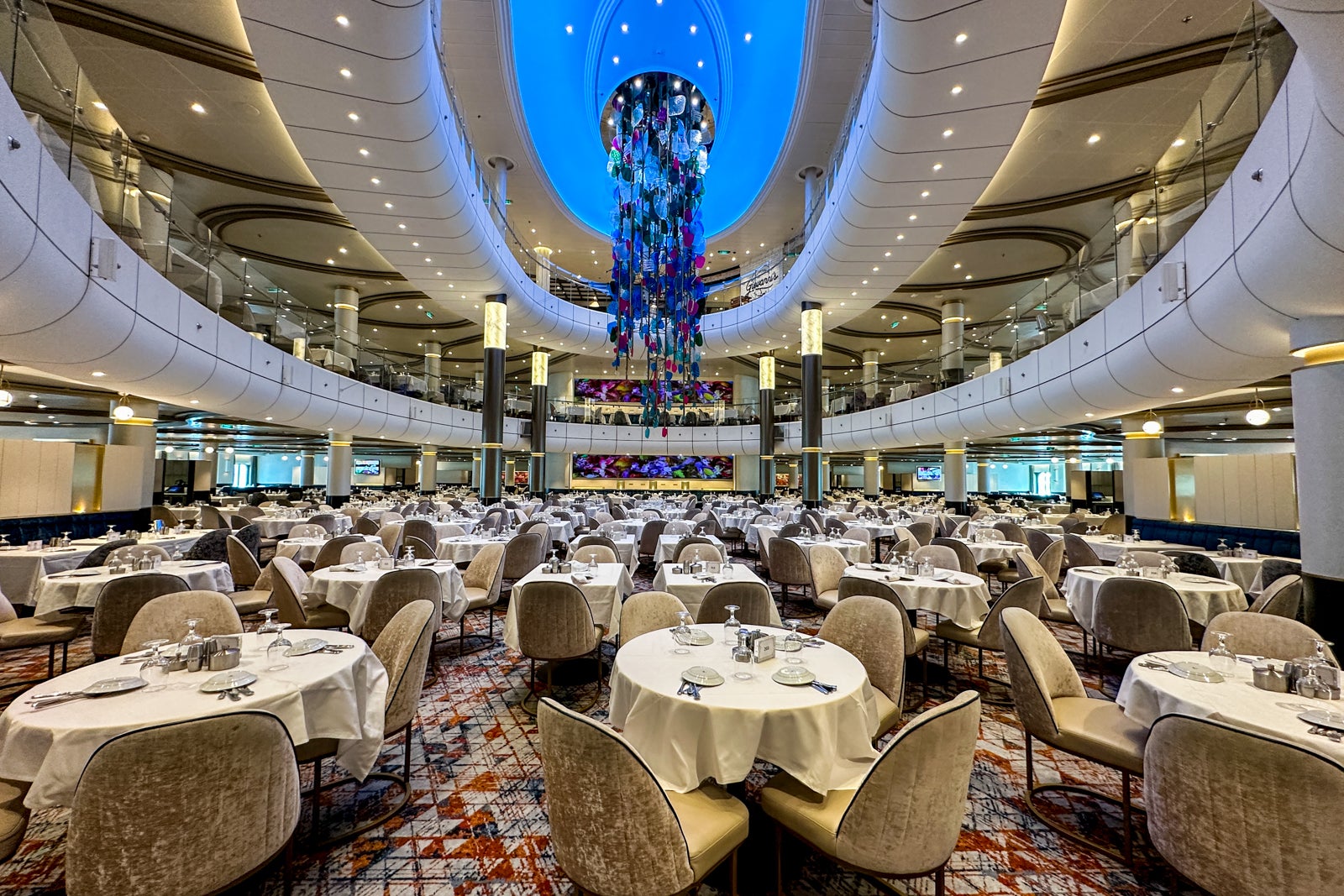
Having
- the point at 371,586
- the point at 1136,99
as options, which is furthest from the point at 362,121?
the point at 1136,99

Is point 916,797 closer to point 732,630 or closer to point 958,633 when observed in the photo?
point 732,630

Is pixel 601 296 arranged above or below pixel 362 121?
above

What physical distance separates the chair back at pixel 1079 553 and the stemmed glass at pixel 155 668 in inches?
308

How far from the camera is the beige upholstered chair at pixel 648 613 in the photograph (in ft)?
10.7

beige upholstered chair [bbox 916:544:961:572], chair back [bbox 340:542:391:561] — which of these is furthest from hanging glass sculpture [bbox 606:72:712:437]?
beige upholstered chair [bbox 916:544:961:572]

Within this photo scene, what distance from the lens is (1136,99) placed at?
843 centimetres

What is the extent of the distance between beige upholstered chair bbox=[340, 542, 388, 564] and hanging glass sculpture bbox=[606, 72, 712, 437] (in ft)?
14.4

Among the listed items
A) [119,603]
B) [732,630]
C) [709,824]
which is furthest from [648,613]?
[119,603]

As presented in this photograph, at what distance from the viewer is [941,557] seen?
5.72 metres

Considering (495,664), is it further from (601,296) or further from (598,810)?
(601,296)

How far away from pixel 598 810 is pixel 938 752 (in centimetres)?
103

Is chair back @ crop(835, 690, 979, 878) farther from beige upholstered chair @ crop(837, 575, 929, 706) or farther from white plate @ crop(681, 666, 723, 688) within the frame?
beige upholstered chair @ crop(837, 575, 929, 706)

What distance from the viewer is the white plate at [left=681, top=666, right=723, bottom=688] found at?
7.52ft

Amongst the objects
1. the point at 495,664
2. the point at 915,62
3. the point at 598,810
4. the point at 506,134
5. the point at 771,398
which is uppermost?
the point at 506,134
